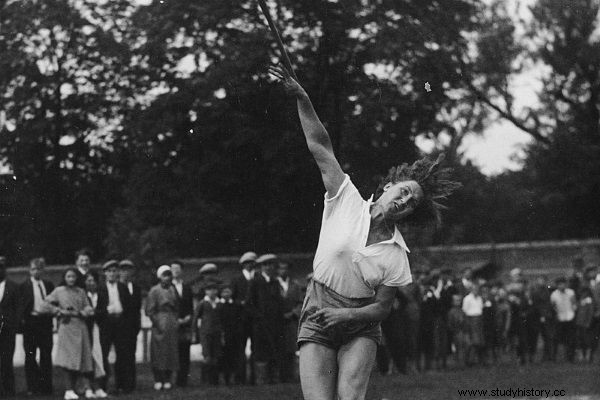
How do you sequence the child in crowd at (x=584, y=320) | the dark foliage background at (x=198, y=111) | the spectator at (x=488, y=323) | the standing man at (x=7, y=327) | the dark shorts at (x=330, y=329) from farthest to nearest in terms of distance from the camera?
the child in crowd at (x=584, y=320), the spectator at (x=488, y=323), the dark foliage background at (x=198, y=111), the standing man at (x=7, y=327), the dark shorts at (x=330, y=329)

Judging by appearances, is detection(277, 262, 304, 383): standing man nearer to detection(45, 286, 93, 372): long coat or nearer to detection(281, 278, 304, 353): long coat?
detection(281, 278, 304, 353): long coat

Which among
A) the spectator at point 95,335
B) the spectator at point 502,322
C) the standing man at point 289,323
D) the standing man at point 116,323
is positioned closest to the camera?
the spectator at point 95,335

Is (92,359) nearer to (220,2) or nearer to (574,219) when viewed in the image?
(220,2)

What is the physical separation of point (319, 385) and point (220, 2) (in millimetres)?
8146

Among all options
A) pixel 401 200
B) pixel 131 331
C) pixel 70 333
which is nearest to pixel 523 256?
pixel 131 331

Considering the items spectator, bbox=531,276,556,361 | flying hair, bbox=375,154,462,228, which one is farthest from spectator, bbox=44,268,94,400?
spectator, bbox=531,276,556,361

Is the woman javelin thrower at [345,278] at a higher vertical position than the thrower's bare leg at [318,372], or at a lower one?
higher

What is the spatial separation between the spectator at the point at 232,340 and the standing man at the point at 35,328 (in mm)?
2244

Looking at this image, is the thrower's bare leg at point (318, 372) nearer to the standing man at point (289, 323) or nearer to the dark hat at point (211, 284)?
the standing man at point (289, 323)

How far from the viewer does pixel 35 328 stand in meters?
11.8

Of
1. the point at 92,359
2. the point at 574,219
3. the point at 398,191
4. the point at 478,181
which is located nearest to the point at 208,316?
the point at 92,359

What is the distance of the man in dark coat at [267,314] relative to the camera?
1320 centimetres

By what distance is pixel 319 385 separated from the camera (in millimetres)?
5074

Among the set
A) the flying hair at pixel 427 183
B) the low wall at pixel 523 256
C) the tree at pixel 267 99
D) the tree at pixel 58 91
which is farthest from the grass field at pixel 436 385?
the low wall at pixel 523 256
